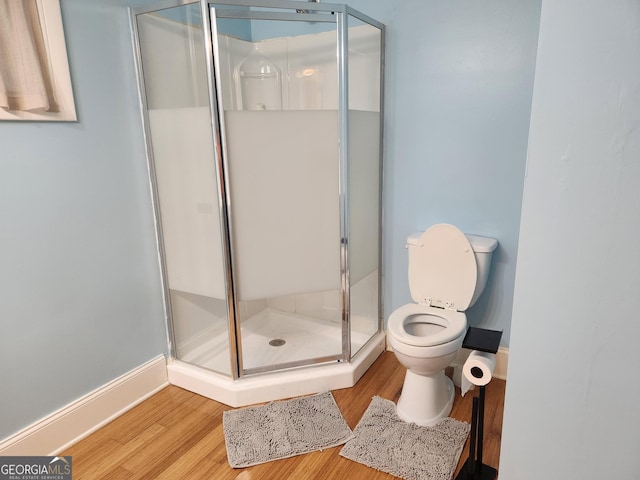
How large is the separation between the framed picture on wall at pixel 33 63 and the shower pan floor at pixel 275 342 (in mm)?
1334

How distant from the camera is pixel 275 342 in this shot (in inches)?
104

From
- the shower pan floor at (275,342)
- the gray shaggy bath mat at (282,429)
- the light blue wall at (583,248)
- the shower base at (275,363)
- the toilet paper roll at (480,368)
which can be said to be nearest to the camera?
the light blue wall at (583,248)

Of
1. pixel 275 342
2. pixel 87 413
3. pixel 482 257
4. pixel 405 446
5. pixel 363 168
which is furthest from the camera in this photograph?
pixel 275 342

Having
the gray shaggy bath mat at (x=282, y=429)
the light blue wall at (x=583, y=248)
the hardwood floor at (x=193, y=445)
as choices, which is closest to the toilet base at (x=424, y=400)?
the hardwood floor at (x=193, y=445)

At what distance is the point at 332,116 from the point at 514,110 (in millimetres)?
900

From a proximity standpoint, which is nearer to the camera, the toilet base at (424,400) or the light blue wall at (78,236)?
the light blue wall at (78,236)

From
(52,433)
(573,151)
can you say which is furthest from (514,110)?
(52,433)

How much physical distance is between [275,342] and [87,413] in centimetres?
109

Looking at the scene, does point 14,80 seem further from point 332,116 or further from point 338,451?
point 338,451

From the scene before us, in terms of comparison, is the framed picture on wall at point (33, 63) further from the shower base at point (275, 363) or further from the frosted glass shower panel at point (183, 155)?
the shower base at point (275, 363)

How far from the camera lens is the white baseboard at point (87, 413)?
1.74m

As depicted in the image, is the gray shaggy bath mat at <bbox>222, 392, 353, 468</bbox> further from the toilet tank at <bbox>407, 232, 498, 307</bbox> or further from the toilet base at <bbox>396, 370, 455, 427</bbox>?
the toilet tank at <bbox>407, 232, 498, 307</bbox>

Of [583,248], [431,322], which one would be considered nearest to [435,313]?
[431,322]

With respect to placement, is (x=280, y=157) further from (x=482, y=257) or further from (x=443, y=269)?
(x=482, y=257)
